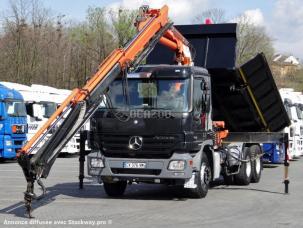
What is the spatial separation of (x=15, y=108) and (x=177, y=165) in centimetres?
1327

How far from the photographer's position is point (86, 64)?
174ft

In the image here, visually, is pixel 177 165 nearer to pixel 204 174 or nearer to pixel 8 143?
pixel 204 174

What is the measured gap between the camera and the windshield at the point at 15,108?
2337cm

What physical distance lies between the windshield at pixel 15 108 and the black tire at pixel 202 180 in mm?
12264

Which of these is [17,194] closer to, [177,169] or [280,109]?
[177,169]

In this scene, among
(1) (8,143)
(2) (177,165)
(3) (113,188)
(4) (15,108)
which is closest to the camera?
(2) (177,165)

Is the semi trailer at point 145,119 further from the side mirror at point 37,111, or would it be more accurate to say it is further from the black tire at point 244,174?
the side mirror at point 37,111

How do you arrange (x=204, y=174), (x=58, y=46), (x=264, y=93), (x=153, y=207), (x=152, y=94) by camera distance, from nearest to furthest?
1. (x=153, y=207)
2. (x=152, y=94)
3. (x=204, y=174)
4. (x=264, y=93)
5. (x=58, y=46)

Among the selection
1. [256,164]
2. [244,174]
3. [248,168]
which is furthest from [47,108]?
[244,174]

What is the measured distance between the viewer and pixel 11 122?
76.2 feet

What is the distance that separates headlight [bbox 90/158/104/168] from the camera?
480 inches

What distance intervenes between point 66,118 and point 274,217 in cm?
383

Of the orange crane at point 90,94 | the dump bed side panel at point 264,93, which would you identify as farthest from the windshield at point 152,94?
the dump bed side panel at point 264,93

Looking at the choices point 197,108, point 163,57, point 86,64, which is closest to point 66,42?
point 86,64
